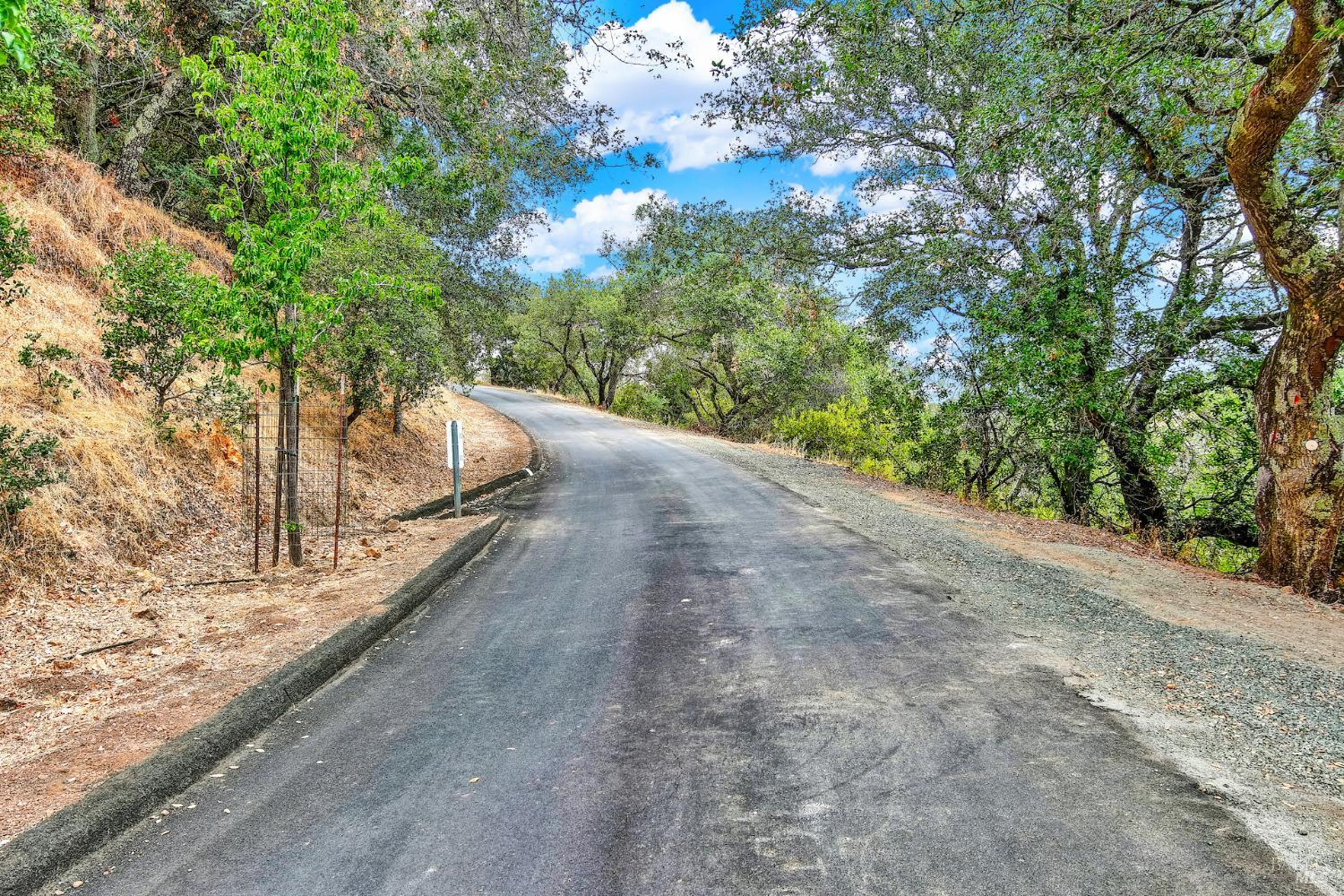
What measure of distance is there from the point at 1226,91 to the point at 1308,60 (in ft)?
6.52

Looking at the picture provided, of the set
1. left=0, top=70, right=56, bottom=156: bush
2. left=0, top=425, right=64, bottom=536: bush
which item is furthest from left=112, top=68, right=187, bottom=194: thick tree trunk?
left=0, top=425, right=64, bottom=536: bush

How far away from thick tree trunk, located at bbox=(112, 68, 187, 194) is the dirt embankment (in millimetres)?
1443

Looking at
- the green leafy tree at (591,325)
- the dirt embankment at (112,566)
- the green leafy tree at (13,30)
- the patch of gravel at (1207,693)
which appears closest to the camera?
the green leafy tree at (13,30)

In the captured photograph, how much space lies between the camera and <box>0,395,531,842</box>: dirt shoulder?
11.5 ft

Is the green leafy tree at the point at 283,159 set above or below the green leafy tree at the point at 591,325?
below

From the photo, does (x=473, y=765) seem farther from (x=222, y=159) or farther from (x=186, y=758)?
(x=222, y=159)

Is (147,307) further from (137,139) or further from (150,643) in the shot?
(137,139)

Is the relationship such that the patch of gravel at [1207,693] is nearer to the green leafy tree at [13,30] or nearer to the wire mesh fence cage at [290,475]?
the green leafy tree at [13,30]

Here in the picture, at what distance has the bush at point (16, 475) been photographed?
18.7 ft

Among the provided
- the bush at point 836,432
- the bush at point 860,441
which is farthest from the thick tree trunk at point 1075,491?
the bush at point 836,432

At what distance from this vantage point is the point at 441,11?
894 centimetres

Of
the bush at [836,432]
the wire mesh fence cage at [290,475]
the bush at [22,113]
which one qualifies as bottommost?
the wire mesh fence cage at [290,475]

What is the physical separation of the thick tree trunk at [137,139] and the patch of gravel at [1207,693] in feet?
50.7

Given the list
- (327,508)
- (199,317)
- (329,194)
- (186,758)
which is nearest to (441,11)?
(329,194)
